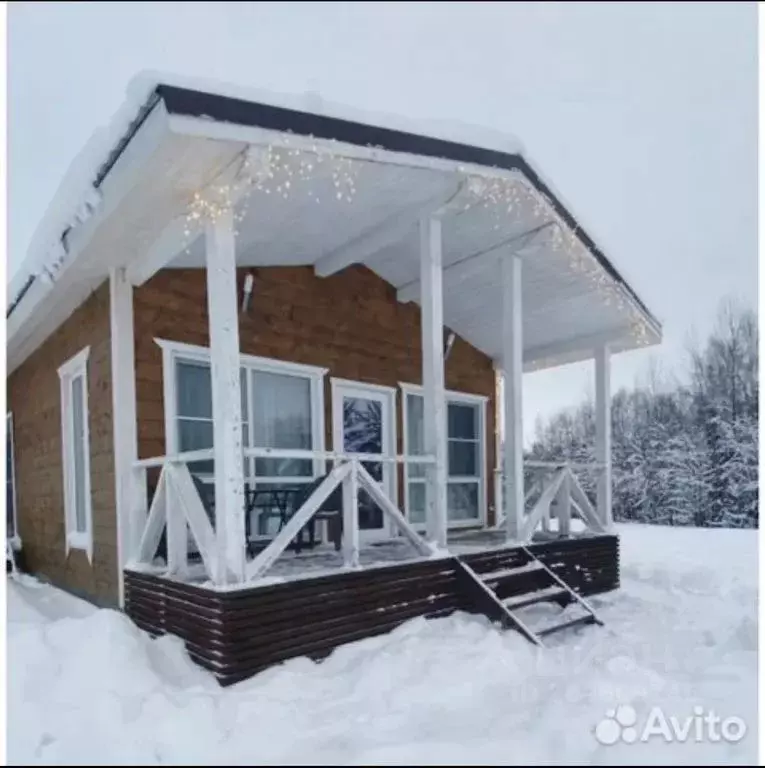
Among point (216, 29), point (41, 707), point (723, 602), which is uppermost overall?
point (216, 29)

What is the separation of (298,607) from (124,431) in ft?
5.49

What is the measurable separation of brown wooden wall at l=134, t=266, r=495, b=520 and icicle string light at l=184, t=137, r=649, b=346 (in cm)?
90

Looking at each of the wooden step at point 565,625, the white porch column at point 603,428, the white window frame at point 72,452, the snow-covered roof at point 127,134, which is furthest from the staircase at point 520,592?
the white window frame at point 72,452

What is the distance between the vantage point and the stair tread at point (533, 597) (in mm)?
4230

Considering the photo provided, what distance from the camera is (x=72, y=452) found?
18.0 ft

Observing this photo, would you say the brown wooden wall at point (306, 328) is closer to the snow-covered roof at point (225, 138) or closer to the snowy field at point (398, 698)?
the snow-covered roof at point (225, 138)

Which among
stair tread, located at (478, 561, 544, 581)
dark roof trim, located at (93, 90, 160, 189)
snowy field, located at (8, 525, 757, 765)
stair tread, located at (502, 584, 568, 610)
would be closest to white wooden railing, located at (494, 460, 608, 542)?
stair tread, located at (478, 561, 544, 581)

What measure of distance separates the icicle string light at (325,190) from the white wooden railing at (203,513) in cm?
127

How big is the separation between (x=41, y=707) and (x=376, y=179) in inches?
123

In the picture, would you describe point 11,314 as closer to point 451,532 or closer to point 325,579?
point 325,579

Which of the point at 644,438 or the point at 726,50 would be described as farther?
the point at 644,438

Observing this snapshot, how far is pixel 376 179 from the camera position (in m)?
4.05

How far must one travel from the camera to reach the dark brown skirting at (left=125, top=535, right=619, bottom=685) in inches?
129

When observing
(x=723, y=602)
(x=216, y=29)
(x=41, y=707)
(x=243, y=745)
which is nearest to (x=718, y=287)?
A: (x=723, y=602)
